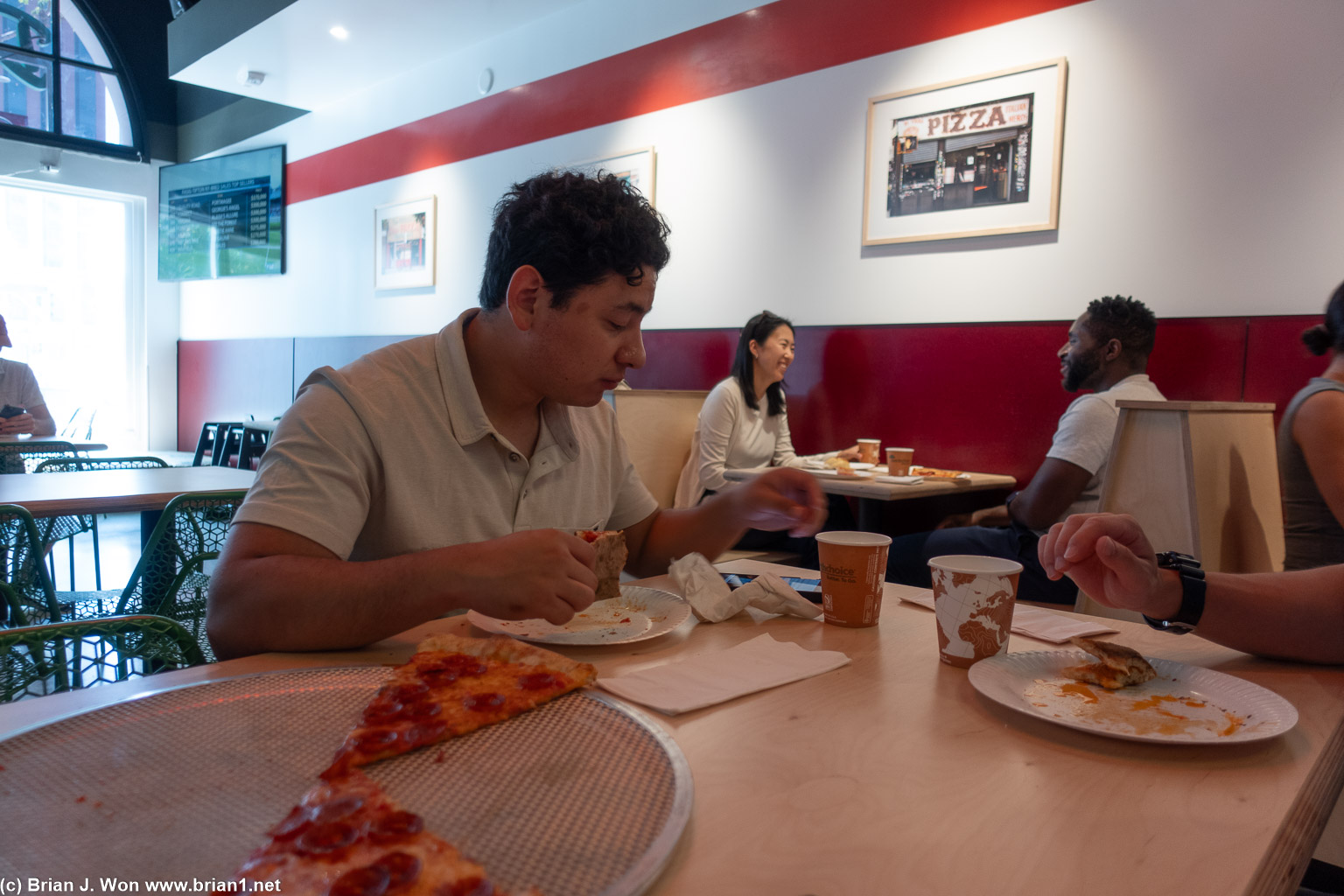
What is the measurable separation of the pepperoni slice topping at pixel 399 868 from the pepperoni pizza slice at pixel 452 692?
15 centimetres

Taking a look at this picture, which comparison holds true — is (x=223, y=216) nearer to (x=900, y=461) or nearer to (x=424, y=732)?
(x=900, y=461)

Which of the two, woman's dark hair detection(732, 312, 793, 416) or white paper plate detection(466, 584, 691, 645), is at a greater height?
woman's dark hair detection(732, 312, 793, 416)

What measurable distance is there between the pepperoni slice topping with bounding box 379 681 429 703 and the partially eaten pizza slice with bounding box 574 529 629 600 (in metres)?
0.39

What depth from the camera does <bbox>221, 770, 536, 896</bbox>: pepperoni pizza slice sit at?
51cm

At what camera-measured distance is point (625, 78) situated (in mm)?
5348

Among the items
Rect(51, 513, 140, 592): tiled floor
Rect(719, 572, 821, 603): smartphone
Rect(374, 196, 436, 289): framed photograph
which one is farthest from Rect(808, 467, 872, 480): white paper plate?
Rect(374, 196, 436, 289): framed photograph

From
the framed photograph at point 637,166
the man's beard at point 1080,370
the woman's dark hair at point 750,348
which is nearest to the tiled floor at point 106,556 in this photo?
the woman's dark hair at point 750,348

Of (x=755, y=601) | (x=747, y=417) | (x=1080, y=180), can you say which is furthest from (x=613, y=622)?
(x=1080, y=180)

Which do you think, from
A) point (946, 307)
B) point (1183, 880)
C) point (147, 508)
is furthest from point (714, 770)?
point (946, 307)

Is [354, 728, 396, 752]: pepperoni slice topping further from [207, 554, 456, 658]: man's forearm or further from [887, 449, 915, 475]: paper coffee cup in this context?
[887, 449, 915, 475]: paper coffee cup

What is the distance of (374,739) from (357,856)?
0.58 feet

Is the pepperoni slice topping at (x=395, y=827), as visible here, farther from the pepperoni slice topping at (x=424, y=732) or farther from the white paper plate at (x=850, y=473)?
the white paper plate at (x=850, y=473)

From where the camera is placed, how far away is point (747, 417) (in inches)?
167

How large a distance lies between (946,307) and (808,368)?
2.70 ft
